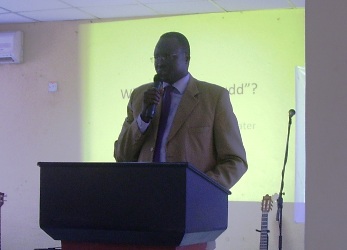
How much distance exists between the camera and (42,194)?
53.9 inches

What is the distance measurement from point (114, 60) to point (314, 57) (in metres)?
5.55

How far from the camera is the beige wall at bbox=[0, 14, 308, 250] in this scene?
6738 mm

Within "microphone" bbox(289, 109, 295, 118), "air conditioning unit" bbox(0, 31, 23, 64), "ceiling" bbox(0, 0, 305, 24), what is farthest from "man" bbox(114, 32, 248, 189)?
"air conditioning unit" bbox(0, 31, 23, 64)

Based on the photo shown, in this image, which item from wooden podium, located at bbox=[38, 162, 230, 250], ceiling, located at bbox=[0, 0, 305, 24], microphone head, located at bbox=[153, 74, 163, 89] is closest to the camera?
wooden podium, located at bbox=[38, 162, 230, 250]

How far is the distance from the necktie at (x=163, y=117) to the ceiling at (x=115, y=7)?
3.82m

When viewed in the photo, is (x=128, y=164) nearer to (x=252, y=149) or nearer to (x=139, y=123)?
(x=139, y=123)

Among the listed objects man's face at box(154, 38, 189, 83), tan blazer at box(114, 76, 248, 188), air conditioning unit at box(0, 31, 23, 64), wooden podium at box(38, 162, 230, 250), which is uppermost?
air conditioning unit at box(0, 31, 23, 64)

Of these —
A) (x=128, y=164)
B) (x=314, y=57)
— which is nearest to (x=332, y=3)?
(x=314, y=57)

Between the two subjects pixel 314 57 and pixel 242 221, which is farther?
pixel 242 221

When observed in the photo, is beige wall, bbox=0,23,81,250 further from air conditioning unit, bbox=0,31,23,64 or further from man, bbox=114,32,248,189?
man, bbox=114,32,248,189

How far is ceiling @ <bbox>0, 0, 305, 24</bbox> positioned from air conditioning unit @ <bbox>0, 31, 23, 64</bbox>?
182mm

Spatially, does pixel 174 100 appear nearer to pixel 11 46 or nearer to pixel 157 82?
pixel 157 82

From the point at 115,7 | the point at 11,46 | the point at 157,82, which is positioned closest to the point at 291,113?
the point at 115,7

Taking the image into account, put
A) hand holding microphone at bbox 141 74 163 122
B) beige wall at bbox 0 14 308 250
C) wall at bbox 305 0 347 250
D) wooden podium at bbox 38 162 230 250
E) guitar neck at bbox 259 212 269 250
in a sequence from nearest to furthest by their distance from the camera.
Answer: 1. wall at bbox 305 0 347 250
2. wooden podium at bbox 38 162 230 250
3. hand holding microphone at bbox 141 74 163 122
4. guitar neck at bbox 259 212 269 250
5. beige wall at bbox 0 14 308 250
